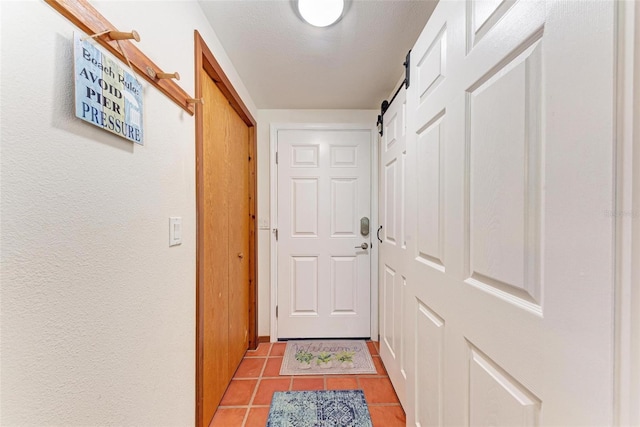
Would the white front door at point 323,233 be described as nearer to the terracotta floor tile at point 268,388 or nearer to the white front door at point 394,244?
the white front door at point 394,244

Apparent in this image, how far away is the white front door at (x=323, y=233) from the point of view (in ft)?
8.01

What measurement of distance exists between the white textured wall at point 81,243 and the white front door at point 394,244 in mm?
1184

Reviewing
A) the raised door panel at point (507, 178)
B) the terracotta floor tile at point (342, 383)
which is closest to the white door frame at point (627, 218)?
the raised door panel at point (507, 178)

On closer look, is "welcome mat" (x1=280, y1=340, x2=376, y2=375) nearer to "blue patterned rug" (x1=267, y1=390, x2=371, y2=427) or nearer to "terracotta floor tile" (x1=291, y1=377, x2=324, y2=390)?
"terracotta floor tile" (x1=291, y1=377, x2=324, y2=390)

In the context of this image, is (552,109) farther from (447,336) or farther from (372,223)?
(372,223)

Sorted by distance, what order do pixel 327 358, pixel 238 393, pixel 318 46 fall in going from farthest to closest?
1. pixel 327 358
2. pixel 238 393
3. pixel 318 46

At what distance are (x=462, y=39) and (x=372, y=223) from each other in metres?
1.78

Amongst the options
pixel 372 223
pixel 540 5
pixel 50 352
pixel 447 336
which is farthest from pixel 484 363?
pixel 372 223

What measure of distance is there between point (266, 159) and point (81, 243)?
1.94 metres

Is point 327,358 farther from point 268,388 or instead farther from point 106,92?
point 106,92

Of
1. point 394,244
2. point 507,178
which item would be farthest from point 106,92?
point 394,244

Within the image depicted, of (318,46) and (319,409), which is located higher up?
(318,46)

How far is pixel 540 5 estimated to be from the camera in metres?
0.50

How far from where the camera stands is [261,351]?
88.9 inches
